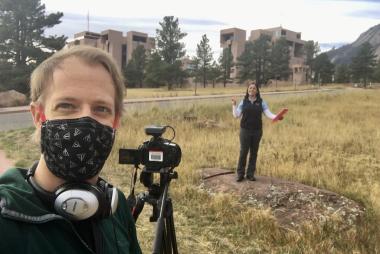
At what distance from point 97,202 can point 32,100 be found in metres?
0.52

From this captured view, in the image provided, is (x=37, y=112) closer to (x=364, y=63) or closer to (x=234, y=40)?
(x=364, y=63)

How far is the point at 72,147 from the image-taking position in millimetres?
1465

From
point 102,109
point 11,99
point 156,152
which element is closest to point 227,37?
point 11,99

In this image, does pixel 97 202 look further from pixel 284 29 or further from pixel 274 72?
pixel 284 29

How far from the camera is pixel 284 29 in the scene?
3748 inches

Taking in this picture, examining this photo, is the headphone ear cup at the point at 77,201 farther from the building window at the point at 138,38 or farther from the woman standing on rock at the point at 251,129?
the building window at the point at 138,38

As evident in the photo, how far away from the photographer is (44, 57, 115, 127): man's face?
1507 millimetres

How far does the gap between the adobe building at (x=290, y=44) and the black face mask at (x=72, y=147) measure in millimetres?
74863

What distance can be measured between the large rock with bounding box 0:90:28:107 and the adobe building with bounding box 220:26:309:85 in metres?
54.8

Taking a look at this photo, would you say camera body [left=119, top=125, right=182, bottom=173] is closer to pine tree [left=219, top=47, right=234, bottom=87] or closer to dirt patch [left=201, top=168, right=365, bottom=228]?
dirt patch [left=201, top=168, right=365, bottom=228]

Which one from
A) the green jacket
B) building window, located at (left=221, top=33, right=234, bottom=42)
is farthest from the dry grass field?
building window, located at (left=221, top=33, right=234, bottom=42)

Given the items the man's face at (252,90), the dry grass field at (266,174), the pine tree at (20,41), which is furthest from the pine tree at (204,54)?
the man's face at (252,90)

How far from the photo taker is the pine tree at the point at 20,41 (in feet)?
89.8

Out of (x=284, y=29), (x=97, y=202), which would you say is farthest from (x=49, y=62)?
(x=284, y=29)
